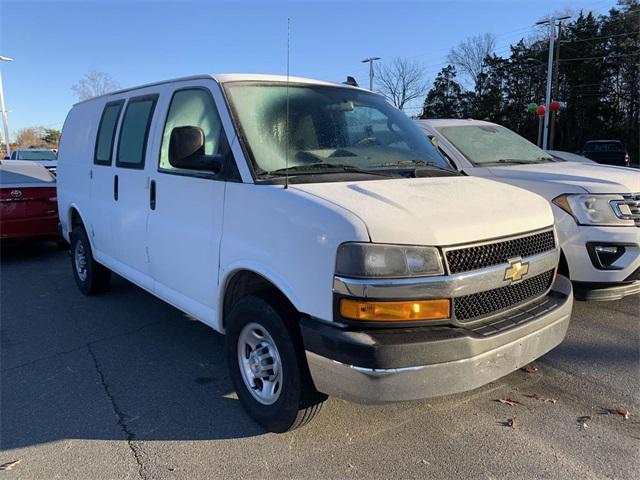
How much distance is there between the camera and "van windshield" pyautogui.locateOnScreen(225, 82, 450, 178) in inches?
123

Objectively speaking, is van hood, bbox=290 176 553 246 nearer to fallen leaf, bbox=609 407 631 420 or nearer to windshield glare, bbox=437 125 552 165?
Answer: fallen leaf, bbox=609 407 631 420

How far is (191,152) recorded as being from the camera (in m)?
3.09

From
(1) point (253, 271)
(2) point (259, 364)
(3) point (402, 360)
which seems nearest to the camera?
(3) point (402, 360)

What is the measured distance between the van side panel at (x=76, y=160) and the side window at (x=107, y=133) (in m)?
0.20

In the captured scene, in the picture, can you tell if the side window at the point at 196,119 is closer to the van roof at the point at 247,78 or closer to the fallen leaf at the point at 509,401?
the van roof at the point at 247,78

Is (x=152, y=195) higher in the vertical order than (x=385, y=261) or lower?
higher

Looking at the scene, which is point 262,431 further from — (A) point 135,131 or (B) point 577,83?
(B) point 577,83

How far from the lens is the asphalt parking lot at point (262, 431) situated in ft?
8.88

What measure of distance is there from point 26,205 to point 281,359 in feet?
22.5

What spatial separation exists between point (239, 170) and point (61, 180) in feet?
14.3

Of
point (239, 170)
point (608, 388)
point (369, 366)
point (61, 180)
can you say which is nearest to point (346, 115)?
point (239, 170)

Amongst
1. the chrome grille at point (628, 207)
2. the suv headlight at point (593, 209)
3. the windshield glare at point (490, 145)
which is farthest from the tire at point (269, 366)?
the windshield glare at point (490, 145)

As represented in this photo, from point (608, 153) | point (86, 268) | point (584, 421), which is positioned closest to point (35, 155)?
point (86, 268)

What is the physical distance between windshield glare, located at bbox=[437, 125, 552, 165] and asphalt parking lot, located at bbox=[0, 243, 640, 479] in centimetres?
225
